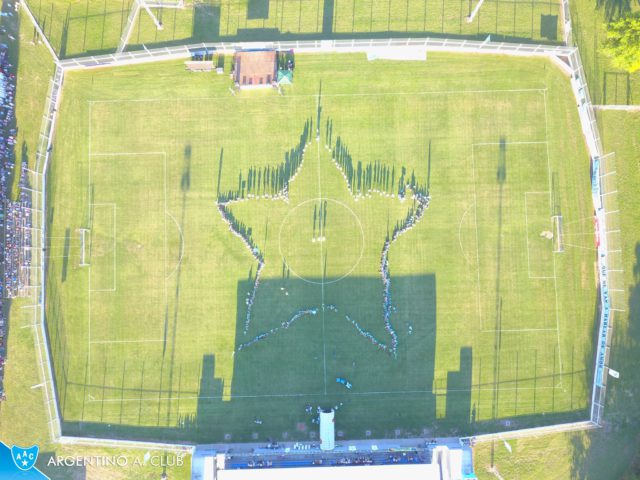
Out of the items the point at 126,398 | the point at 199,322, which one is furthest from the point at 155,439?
the point at 199,322

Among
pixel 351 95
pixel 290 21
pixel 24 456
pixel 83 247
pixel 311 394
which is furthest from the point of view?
pixel 290 21

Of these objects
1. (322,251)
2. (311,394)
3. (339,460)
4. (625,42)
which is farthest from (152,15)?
(339,460)

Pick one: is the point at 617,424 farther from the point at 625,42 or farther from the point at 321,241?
the point at 625,42

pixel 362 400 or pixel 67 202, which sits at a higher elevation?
pixel 67 202

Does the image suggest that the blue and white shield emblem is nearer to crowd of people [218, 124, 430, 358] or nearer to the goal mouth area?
crowd of people [218, 124, 430, 358]

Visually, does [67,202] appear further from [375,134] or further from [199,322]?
[375,134]

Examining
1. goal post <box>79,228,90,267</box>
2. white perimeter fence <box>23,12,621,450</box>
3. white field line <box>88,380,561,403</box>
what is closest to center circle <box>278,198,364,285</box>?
white field line <box>88,380,561,403</box>
